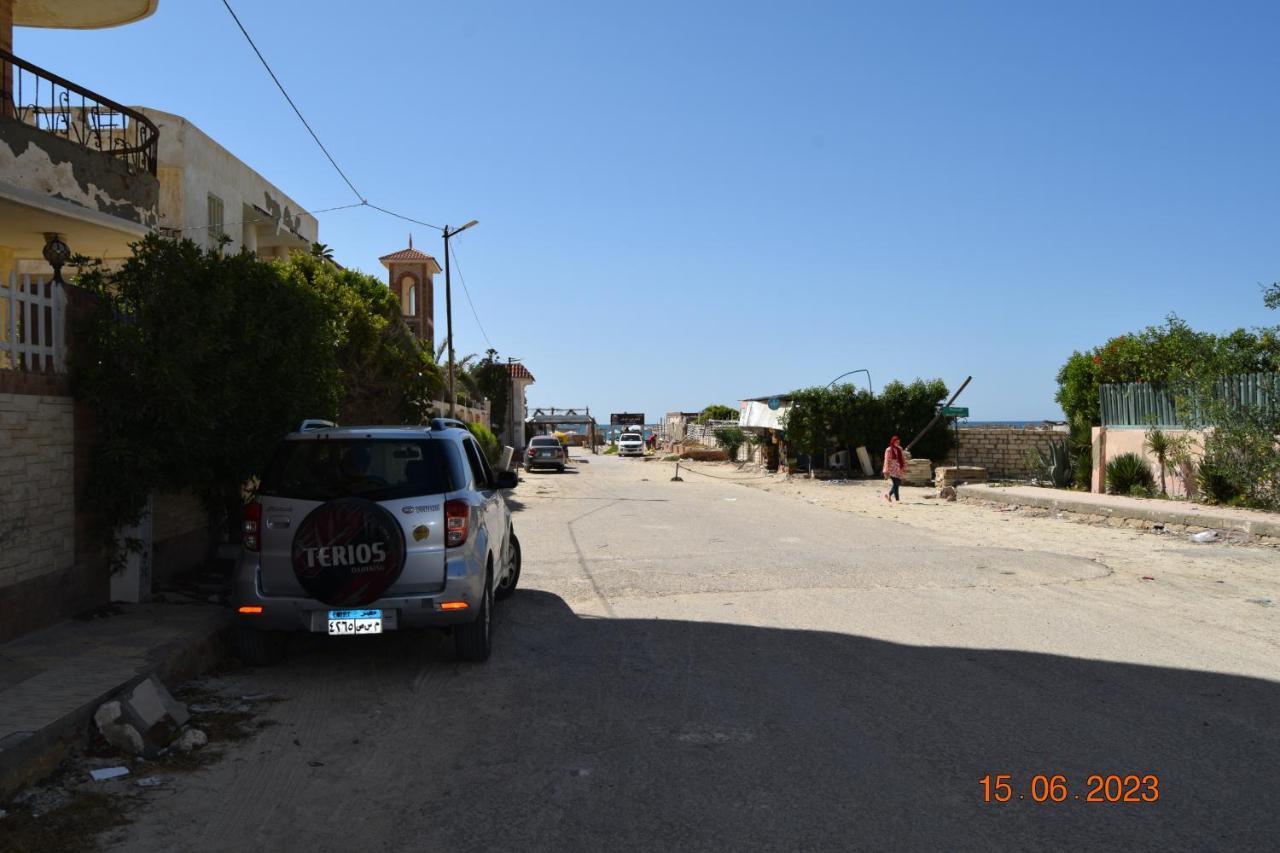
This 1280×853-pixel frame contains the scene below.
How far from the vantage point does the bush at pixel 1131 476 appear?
21016 millimetres

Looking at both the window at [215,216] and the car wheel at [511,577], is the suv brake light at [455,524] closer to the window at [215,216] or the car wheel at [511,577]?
the car wheel at [511,577]

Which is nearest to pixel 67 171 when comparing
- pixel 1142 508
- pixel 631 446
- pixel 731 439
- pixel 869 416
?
pixel 1142 508

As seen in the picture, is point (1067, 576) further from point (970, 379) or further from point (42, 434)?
point (970, 379)

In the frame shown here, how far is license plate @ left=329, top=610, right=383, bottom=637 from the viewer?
666 centimetres

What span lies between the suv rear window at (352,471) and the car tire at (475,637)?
0.94m

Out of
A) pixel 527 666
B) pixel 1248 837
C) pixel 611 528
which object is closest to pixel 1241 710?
pixel 1248 837

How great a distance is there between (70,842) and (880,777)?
3652mm

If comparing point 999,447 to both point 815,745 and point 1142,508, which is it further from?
Answer: point 815,745

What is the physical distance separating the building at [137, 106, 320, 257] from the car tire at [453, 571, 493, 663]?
12130mm

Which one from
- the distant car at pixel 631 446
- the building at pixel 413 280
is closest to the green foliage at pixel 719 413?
the distant car at pixel 631 446

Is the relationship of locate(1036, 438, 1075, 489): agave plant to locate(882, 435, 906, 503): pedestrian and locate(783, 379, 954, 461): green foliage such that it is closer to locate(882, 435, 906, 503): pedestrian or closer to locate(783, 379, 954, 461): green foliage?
locate(882, 435, 906, 503): pedestrian

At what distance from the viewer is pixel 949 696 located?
6230 millimetres

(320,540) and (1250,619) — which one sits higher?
(320,540)
